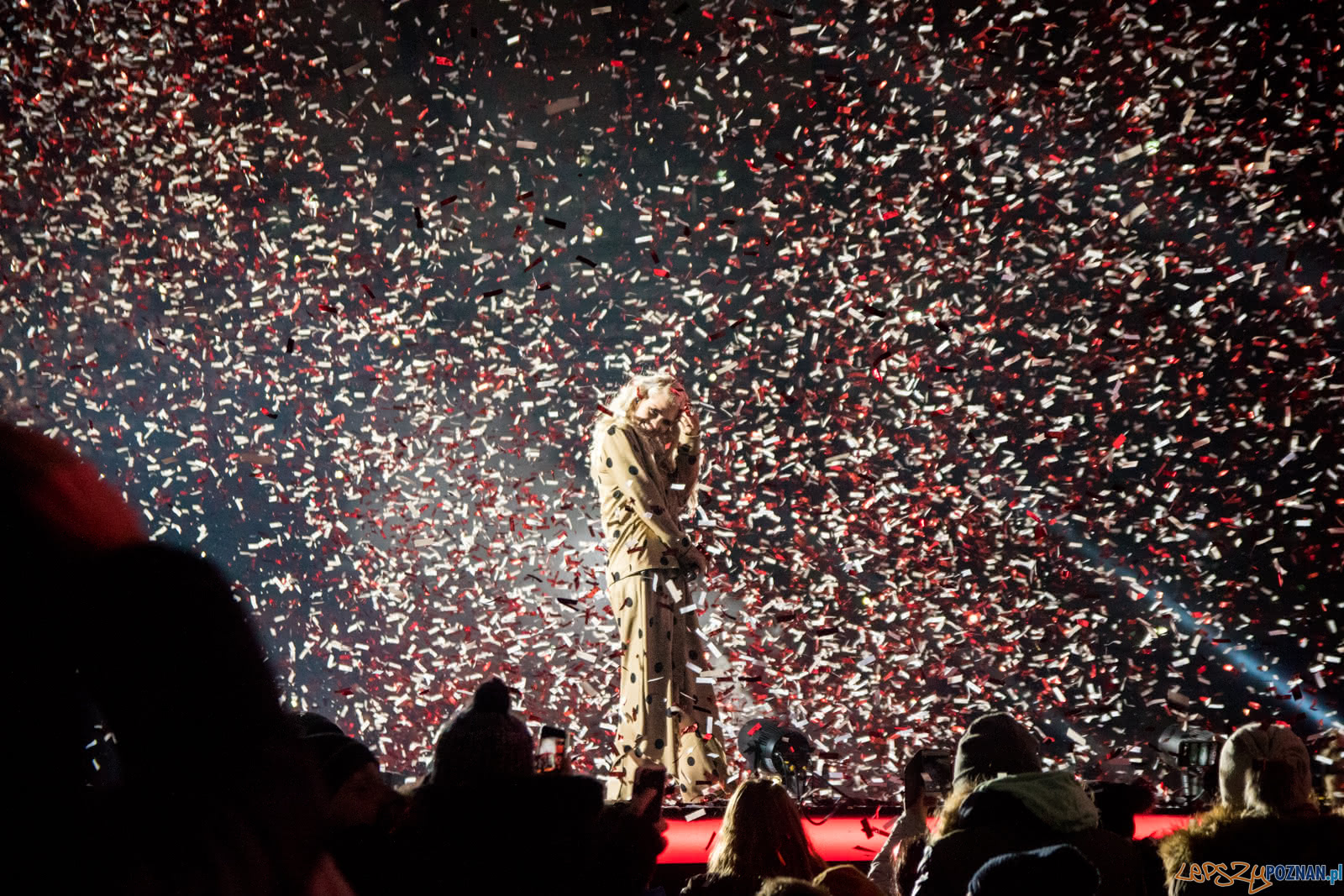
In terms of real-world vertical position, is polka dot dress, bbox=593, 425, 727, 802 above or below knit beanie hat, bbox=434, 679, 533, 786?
above

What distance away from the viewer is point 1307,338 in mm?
8703

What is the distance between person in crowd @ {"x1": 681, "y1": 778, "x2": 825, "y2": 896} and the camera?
2602 mm

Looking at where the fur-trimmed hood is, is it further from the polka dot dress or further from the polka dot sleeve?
the polka dot sleeve

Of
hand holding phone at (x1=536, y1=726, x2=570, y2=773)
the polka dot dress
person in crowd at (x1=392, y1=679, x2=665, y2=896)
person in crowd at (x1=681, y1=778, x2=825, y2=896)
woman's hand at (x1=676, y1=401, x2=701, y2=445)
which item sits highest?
woman's hand at (x1=676, y1=401, x2=701, y2=445)

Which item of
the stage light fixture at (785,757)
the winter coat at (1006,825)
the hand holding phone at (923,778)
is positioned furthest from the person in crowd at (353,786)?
the stage light fixture at (785,757)

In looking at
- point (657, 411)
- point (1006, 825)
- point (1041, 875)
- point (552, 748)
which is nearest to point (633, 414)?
point (657, 411)

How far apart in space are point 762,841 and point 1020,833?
→ 27.8 inches

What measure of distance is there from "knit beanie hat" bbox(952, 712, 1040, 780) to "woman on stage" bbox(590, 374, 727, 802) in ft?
10.2

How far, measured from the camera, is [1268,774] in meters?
2.78

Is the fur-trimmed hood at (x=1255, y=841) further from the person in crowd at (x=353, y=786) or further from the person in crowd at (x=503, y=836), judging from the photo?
the person in crowd at (x=353, y=786)

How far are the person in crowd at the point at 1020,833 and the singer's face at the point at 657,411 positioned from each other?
3.72 m

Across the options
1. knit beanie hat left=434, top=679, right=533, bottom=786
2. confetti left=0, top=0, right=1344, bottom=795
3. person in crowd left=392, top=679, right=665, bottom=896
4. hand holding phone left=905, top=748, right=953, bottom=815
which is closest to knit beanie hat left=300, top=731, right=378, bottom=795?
knit beanie hat left=434, top=679, right=533, bottom=786

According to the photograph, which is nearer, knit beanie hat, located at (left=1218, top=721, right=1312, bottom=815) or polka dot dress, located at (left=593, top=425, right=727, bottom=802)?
knit beanie hat, located at (left=1218, top=721, right=1312, bottom=815)

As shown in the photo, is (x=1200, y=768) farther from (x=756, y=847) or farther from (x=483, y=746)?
(x=483, y=746)
